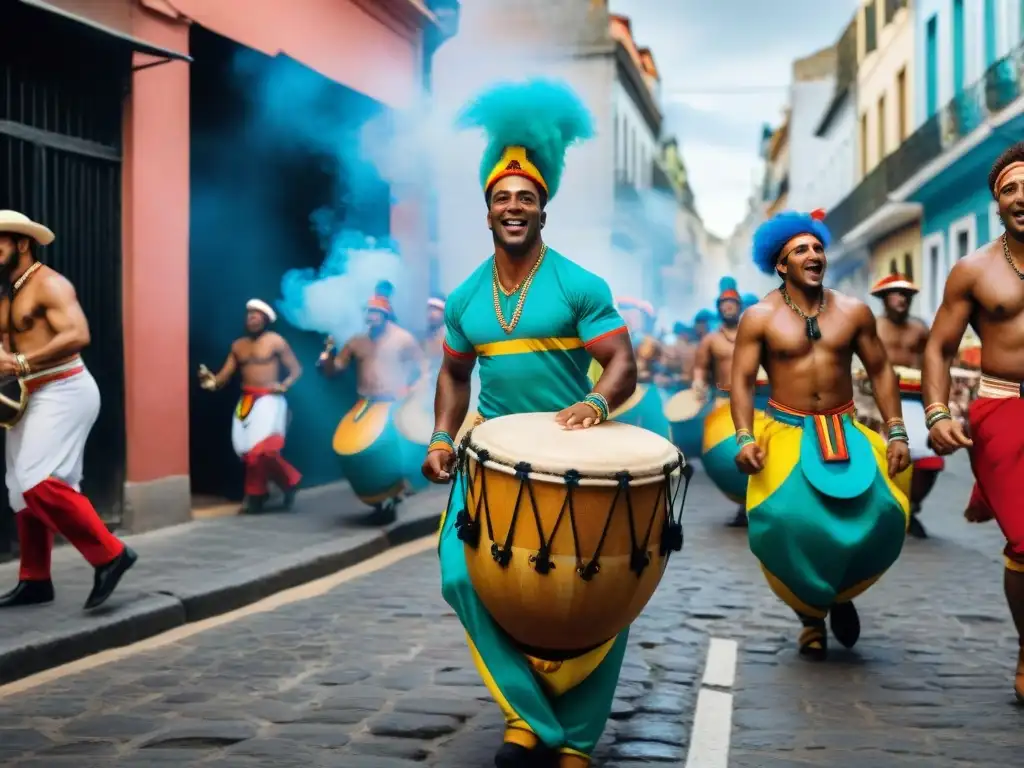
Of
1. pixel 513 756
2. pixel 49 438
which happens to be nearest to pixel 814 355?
pixel 513 756

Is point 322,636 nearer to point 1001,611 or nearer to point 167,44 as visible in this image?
point 1001,611

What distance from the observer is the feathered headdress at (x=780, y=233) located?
19.7ft

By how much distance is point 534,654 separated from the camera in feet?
13.6

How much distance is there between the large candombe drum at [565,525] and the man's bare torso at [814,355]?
1.99 m

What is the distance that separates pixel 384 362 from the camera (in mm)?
10969

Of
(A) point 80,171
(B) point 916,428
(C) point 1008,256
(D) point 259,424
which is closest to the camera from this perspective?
(C) point 1008,256

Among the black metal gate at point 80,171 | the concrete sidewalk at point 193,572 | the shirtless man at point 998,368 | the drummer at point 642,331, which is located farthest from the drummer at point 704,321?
the shirtless man at point 998,368

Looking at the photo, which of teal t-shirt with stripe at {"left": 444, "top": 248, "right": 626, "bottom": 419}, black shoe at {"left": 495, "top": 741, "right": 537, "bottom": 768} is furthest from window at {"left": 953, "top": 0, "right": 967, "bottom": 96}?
black shoe at {"left": 495, "top": 741, "right": 537, "bottom": 768}

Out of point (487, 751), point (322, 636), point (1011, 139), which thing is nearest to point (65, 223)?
point (322, 636)

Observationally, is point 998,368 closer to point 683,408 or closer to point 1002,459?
point 1002,459

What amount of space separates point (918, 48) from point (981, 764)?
27.4m

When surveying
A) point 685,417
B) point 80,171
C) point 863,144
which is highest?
point 863,144

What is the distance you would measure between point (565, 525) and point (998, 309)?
236 centimetres

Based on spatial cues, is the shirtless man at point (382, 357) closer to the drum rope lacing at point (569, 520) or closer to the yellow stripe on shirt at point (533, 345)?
the yellow stripe on shirt at point (533, 345)
